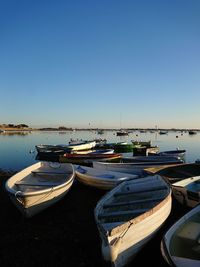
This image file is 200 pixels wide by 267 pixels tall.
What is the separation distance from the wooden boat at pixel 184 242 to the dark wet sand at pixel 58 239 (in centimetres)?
89

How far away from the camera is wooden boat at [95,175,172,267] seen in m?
6.10

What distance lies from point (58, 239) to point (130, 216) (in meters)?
2.35

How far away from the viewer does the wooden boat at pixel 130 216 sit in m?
6.10

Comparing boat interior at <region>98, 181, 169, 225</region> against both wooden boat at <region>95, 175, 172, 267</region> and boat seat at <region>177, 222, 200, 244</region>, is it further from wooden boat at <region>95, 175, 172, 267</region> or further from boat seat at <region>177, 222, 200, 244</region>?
boat seat at <region>177, 222, 200, 244</region>

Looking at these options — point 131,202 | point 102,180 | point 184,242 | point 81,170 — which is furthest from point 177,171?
point 184,242

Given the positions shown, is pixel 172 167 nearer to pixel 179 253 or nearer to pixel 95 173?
pixel 95 173

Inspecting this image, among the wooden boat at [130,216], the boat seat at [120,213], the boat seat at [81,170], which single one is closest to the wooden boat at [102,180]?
the boat seat at [81,170]

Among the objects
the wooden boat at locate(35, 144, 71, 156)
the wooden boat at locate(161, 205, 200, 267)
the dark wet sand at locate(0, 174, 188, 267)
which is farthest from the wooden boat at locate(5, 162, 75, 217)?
the wooden boat at locate(35, 144, 71, 156)

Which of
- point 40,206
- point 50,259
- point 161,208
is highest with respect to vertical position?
point 161,208

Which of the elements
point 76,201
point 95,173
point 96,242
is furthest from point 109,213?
point 95,173

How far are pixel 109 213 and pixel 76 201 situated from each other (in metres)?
4.23

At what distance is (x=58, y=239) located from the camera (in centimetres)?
827

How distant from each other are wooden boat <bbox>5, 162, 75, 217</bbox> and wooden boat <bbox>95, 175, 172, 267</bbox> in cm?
243

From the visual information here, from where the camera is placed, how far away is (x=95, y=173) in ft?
49.9
